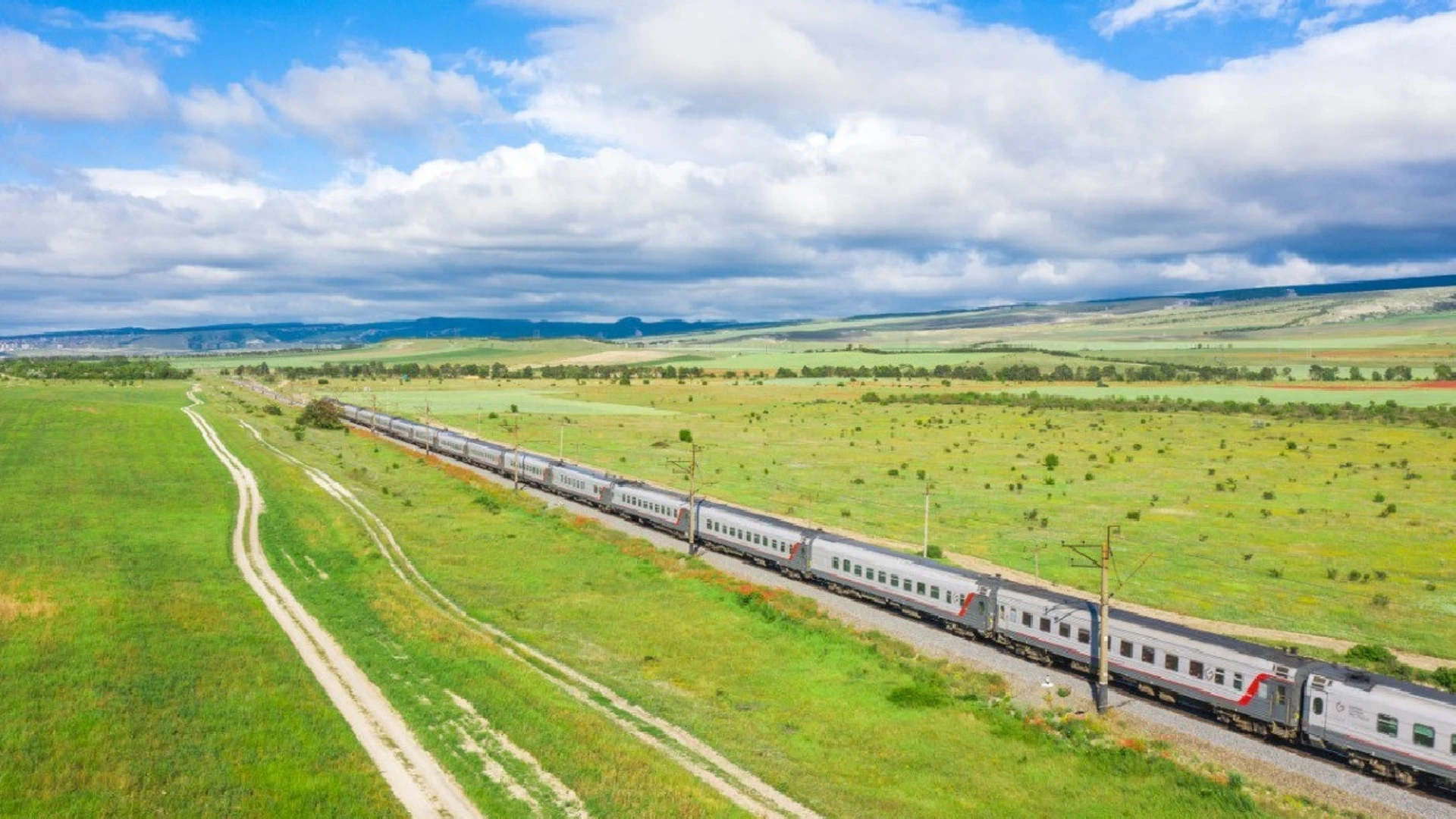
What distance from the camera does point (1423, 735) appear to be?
88.4 feet

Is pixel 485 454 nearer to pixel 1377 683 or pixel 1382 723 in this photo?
pixel 1377 683

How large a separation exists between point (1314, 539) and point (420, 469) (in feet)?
257

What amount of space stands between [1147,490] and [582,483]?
49.1 meters

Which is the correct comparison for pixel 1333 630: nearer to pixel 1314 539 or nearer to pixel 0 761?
pixel 1314 539

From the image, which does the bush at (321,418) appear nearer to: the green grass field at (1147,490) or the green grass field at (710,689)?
the green grass field at (1147,490)

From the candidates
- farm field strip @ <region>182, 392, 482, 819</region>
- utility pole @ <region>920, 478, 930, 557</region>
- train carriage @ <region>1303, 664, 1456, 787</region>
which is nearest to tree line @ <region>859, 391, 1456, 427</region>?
utility pole @ <region>920, 478, 930, 557</region>

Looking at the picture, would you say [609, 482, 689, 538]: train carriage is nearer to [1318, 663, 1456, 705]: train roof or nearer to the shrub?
[1318, 663, 1456, 705]: train roof

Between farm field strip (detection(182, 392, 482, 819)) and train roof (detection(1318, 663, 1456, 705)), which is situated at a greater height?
train roof (detection(1318, 663, 1456, 705))

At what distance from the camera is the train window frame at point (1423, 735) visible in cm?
2673

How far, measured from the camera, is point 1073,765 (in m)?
28.8

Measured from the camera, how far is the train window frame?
2673cm

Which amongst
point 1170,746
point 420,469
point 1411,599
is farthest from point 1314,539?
point 420,469

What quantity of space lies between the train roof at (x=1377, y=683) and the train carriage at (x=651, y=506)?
3854cm

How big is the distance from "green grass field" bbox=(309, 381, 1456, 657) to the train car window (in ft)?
51.6
